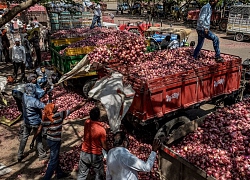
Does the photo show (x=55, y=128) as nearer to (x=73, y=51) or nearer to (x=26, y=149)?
(x=26, y=149)

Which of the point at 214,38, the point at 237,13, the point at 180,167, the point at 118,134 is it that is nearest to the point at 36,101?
the point at 118,134

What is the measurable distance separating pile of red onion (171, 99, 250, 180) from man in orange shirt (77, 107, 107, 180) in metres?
1.34

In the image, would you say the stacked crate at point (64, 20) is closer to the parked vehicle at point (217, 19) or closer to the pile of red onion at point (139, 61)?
the pile of red onion at point (139, 61)

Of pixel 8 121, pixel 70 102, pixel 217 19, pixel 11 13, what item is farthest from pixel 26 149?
pixel 217 19

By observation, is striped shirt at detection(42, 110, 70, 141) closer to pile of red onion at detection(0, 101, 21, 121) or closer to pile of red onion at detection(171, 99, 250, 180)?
pile of red onion at detection(171, 99, 250, 180)

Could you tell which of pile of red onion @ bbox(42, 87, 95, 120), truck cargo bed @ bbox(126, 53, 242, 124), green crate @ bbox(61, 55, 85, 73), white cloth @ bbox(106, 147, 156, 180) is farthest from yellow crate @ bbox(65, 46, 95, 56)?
white cloth @ bbox(106, 147, 156, 180)

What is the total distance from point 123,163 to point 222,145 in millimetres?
1929

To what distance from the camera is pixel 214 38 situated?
25.7 ft

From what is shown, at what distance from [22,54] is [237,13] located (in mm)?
17428

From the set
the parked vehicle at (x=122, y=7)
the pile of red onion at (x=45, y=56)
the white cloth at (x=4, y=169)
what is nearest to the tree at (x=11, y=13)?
the white cloth at (x=4, y=169)

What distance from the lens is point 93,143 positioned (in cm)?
459

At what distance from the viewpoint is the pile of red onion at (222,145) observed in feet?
13.0

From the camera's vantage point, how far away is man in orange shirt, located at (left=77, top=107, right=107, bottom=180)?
4.54 m

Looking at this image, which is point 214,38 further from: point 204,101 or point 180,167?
point 180,167
